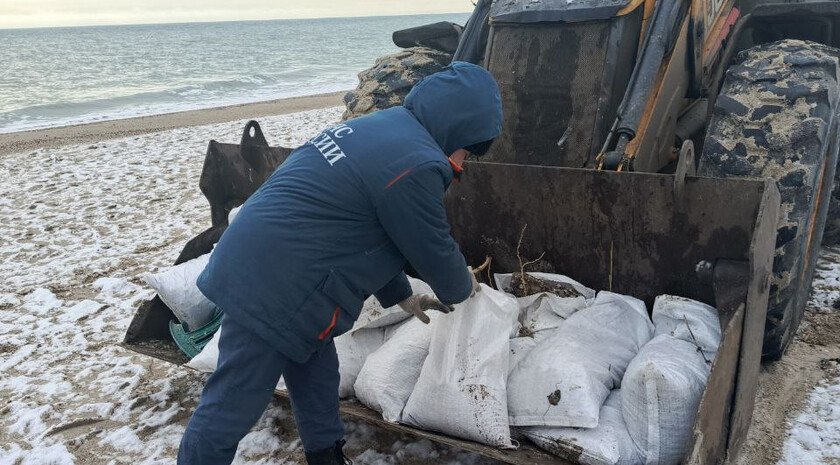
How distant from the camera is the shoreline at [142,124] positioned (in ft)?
40.2

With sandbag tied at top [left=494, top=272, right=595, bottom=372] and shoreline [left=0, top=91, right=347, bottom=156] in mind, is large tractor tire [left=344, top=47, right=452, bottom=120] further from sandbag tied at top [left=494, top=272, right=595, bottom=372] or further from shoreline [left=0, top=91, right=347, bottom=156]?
shoreline [left=0, top=91, right=347, bottom=156]

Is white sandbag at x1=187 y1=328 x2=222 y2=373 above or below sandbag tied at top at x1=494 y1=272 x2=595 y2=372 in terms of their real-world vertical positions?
below

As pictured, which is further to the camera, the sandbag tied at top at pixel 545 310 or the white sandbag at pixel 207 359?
A: the white sandbag at pixel 207 359

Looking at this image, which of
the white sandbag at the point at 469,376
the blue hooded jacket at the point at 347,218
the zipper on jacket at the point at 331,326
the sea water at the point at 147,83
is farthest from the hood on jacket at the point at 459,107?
the sea water at the point at 147,83

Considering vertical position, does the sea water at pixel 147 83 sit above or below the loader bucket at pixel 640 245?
below

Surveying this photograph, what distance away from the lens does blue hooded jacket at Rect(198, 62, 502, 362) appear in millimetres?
2092

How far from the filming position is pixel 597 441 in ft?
7.46

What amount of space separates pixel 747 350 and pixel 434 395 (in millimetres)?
1064

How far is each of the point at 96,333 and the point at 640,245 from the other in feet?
10.2

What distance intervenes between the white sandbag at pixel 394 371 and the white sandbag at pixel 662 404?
77 centimetres

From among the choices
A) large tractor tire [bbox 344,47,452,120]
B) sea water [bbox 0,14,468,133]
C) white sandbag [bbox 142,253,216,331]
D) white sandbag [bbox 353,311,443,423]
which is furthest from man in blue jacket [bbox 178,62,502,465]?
sea water [bbox 0,14,468,133]

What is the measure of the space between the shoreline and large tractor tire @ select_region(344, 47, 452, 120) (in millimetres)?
8644

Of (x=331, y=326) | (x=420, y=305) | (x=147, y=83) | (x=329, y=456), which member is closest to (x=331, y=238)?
(x=331, y=326)

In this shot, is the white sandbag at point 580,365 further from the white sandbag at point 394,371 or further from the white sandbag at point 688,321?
the white sandbag at point 394,371
